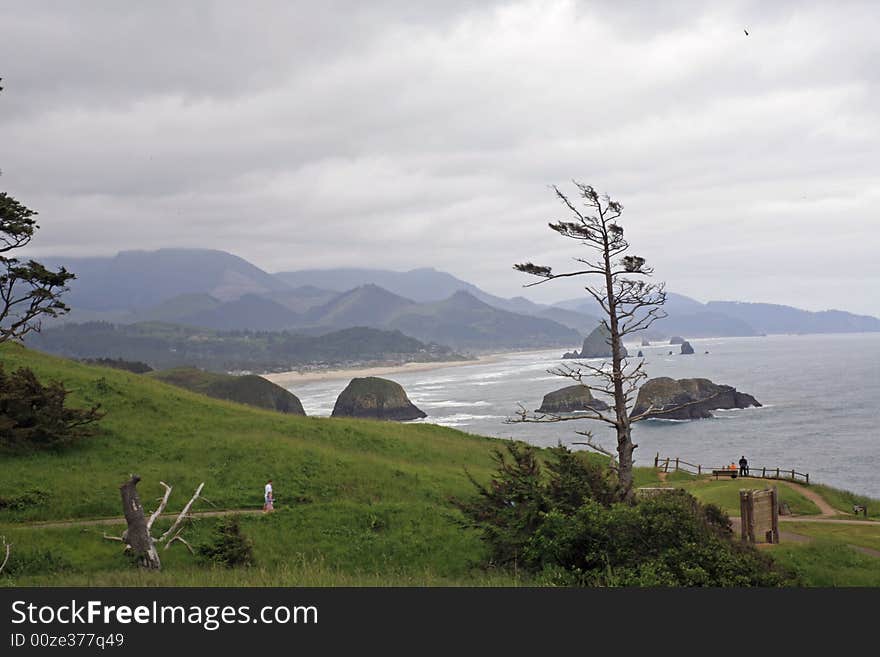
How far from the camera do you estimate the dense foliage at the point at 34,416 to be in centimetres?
2481

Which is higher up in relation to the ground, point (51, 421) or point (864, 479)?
point (51, 421)

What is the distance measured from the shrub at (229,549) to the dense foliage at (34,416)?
1290cm

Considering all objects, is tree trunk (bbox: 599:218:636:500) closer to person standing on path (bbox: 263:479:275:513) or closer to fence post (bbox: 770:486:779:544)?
fence post (bbox: 770:486:779:544)

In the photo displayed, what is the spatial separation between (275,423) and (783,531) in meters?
24.6

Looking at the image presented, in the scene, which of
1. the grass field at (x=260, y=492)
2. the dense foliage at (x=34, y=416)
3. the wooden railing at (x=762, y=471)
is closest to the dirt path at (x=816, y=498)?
the wooden railing at (x=762, y=471)

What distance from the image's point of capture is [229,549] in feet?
52.7

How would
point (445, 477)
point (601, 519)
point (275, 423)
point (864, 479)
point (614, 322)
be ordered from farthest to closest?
point (864, 479) → point (275, 423) → point (445, 477) → point (614, 322) → point (601, 519)

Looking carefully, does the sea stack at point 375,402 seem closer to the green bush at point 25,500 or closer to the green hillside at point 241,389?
the green hillside at point 241,389

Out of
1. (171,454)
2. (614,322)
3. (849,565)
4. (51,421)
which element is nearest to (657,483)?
(849,565)

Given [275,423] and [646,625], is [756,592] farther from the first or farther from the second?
[275,423]

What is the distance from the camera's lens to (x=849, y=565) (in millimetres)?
17344

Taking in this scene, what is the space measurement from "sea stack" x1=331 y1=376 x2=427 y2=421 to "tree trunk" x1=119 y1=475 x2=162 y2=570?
282 feet

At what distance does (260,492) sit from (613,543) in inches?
630

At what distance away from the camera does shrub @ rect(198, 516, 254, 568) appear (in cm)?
1596
